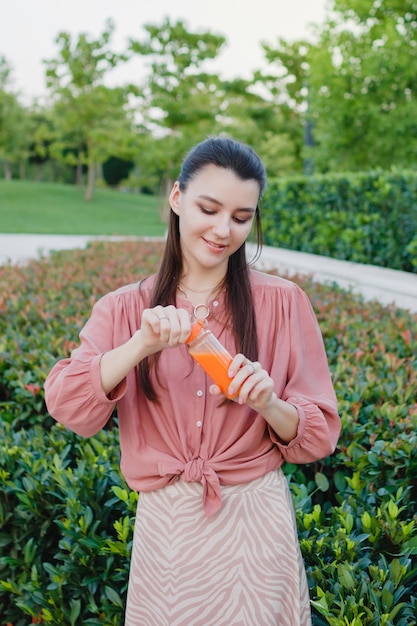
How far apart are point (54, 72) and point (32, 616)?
107 feet

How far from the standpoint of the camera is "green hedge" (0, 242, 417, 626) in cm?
174

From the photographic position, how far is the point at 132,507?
6.84 feet

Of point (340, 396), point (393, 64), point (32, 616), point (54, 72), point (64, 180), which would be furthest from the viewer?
point (64, 180)

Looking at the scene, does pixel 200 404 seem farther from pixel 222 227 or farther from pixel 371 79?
pixel 371 79

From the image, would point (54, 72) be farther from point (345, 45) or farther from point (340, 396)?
point (340, 396)

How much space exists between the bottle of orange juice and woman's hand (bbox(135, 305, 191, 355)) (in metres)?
0.03

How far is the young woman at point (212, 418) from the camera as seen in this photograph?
1400mm

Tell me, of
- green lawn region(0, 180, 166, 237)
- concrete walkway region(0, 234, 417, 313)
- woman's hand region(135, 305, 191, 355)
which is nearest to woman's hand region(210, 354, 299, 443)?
woman's hand region(135, 305, 191, 355)

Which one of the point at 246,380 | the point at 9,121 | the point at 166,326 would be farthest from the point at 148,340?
the point at 9,121

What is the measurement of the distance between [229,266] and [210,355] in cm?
41

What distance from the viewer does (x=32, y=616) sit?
224 centimetres

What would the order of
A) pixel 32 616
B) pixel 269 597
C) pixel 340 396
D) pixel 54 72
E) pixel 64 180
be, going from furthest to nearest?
pixel 64 180 → pixel 54 72 → pixel 340 396 → pixel 32 616 → pixel 269 597

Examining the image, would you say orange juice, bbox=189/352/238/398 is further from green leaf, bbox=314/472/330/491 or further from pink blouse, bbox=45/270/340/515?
green leaf, bbox=314/472/330/491

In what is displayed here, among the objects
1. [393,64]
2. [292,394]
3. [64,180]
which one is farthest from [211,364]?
[64,180]
